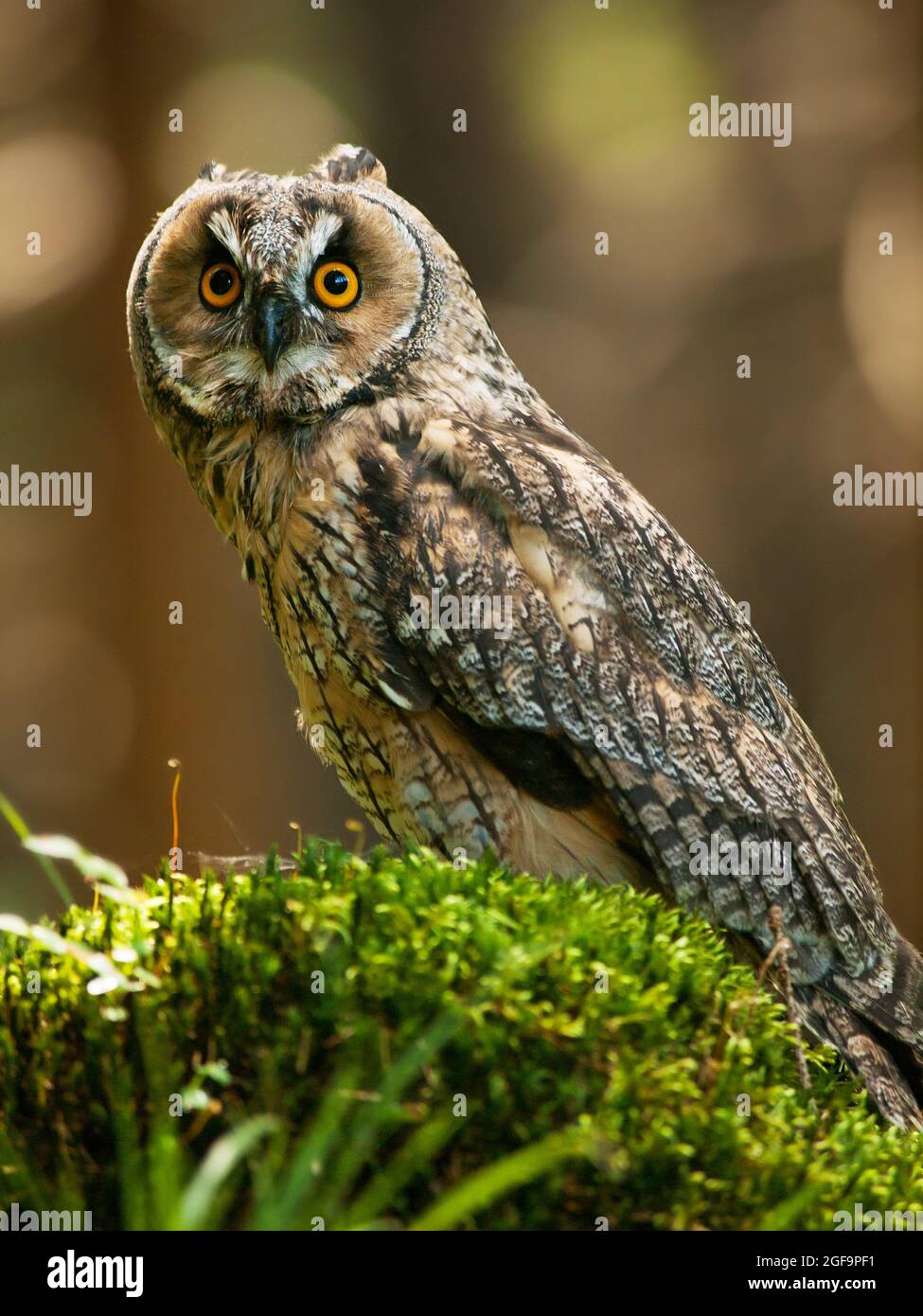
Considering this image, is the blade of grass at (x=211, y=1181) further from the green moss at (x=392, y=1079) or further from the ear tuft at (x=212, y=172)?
the ear tuft at (x=212, y=172)

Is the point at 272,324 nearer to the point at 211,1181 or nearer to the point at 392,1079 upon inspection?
the point at 392,1079

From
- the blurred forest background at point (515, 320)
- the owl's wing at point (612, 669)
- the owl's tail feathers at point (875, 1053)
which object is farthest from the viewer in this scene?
the blurred forest background at point (515, 320)

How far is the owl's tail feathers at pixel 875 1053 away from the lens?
2098 millimetres

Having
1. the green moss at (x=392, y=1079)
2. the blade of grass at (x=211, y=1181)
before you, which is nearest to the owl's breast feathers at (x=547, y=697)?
the green moss at (x=392, y=1079)

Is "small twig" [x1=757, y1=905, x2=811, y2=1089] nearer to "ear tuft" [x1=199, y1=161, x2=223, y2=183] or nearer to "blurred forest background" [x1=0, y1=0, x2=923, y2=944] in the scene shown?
"ear tuft" [x1=199, y1=161, x2=223, y2=183]

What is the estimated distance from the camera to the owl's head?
2436 millimetres

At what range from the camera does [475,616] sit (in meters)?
2.28

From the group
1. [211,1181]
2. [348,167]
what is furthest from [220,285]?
[211,1181]

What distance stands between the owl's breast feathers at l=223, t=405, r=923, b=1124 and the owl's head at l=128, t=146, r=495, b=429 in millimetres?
177

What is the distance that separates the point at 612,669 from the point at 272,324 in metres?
1.02

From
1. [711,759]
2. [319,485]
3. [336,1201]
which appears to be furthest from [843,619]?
[336,1201]

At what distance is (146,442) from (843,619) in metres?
3.37

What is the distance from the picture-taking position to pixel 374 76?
5.11 metres

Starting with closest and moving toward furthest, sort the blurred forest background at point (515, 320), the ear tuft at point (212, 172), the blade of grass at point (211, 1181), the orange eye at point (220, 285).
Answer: the blade of grass at point (211, 1181)
the orange eye at point (220, 285)
the ear tuft at point (212, 172)
the blurred forest background at point (515, 320)
